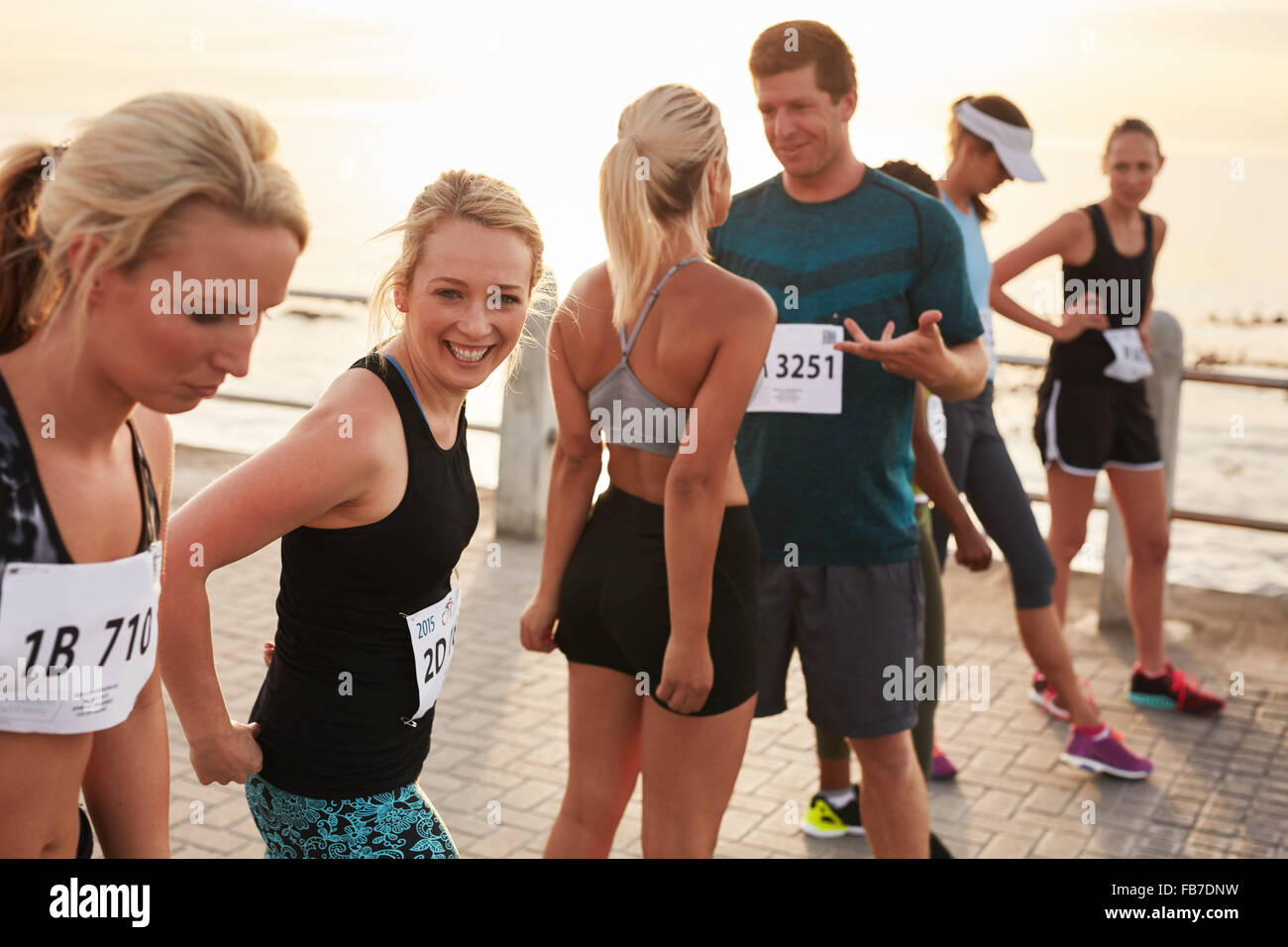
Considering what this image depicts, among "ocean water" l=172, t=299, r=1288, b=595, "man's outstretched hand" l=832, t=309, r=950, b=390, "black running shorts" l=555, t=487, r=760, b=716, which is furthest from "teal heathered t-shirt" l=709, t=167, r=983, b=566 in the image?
"ocean water" l=172, t=299, r=1288, b=595

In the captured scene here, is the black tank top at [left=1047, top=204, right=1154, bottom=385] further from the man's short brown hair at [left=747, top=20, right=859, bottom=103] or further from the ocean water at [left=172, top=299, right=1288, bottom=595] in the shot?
the man's short brown hair at [left=747, top=20, right=859, bottom=103]

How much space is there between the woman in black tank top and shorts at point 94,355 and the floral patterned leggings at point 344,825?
0.62 meters

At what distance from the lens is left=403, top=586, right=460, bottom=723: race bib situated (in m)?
2.30

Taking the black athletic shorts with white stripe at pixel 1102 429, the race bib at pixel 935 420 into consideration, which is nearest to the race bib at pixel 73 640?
the race bib at pixel 935 420

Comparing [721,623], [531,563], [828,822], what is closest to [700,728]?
[721,623]

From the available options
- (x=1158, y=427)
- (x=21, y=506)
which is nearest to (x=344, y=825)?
(x=21, y=506)

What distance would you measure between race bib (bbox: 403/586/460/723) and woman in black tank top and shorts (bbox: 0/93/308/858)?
0.66 meters

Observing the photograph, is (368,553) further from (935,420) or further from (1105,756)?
(1105,756)

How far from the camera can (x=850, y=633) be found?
351 cm

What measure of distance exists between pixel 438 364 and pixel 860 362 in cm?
151

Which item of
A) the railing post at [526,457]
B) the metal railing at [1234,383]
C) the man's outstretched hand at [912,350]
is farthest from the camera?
the railing post at [526,457]

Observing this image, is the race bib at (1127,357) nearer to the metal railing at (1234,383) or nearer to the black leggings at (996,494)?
the metal railing at (1234,383)

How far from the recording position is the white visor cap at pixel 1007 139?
196 inches

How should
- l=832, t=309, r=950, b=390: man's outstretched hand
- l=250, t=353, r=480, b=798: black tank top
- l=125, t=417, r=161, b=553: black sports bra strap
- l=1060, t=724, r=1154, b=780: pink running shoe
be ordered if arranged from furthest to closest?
l=1060, t=724, r=1154, b=780: pink running shoe
l=832, t=309, r=950, b=390: man's outstretched hand
l=250, t=353, r=480, b=798: black tank top
l=125, t=417, r=161, b=553: black sports bra strap
